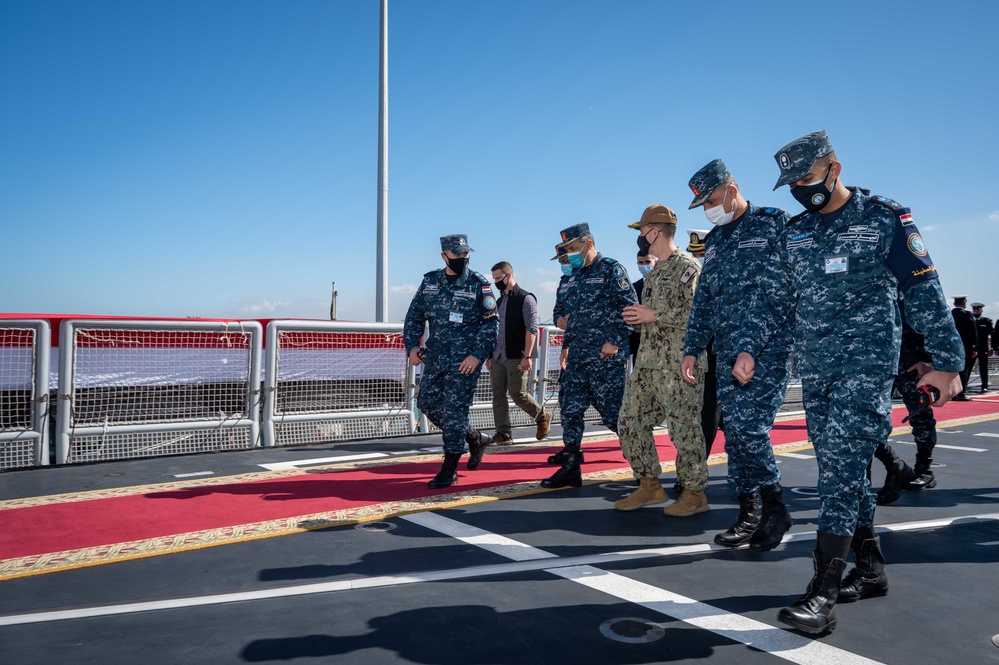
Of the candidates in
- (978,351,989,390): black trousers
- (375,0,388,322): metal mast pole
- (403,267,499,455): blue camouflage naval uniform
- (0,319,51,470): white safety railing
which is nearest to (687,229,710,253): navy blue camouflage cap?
(403,267,499,455): blue camouflage naval uniform

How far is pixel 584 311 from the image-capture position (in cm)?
498

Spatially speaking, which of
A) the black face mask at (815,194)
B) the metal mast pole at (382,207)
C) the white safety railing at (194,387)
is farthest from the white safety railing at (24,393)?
the metal mast pole at (382,207)

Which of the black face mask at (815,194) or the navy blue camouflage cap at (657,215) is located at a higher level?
the navy blue camouflage cap at (657,215)

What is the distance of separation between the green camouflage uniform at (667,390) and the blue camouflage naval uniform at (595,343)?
0.39 m

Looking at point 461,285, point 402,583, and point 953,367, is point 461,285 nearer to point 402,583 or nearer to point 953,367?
point 402,583

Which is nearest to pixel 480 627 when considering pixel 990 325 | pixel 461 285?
pixel 461 285

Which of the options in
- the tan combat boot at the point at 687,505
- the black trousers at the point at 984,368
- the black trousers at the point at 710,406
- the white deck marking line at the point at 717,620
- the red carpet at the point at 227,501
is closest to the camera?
the white deck marking line at the point at 717,620

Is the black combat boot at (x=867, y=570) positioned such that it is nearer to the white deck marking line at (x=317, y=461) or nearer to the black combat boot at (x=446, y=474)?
the black combat boot at (x=446, y=474)

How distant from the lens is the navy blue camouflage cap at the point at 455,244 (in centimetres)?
526

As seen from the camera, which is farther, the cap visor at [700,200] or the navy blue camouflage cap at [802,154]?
the cap visor at [700,200]

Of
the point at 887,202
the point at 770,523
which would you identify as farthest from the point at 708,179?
the point at 770,523

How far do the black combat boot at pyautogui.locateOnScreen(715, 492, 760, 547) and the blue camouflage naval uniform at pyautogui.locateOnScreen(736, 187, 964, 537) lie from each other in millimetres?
859

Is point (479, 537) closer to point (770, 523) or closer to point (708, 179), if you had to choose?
point (770, 523)

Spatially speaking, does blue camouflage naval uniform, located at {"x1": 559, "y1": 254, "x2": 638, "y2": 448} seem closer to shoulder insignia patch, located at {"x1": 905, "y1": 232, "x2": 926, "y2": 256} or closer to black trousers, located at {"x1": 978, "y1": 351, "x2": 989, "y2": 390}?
shoulder insignia patch, located at {"x1": 905, "y1": 232, "x2": 926, "y2": 256}
